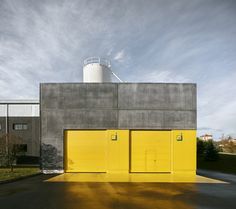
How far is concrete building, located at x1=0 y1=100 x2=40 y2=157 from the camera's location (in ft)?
79.7

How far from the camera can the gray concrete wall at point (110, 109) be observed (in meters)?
16.5

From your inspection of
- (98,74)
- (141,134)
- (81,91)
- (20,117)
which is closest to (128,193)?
(141,134)

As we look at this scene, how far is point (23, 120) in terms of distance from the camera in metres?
24.7

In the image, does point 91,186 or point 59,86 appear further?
point 59,86

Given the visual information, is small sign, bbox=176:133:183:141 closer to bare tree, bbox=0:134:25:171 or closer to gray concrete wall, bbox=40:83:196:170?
gray concrete wall, bbox=40:83:196:170

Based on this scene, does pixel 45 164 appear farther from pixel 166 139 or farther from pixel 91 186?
pixel 166 139

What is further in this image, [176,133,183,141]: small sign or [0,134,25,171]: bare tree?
[0,134,25,171]: bare tree

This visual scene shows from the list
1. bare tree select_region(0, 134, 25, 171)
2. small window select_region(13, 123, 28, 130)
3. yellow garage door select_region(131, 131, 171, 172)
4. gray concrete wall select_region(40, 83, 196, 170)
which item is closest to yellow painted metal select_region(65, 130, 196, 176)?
yellow garage door select_region(131, 131, 171, 172)

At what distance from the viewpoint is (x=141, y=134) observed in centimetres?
1648

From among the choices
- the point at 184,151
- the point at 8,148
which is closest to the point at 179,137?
the point at 184,151

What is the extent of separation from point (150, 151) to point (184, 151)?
2.54 meters

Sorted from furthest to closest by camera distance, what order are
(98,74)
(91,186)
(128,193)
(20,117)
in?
(20,117)
(98,74)
(91,186)
(128,193)

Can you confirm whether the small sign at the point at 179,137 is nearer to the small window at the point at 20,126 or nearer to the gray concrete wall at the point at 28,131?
the gray concrete wall at the point at 28,131

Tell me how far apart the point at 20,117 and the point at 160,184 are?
1874 centimetres
